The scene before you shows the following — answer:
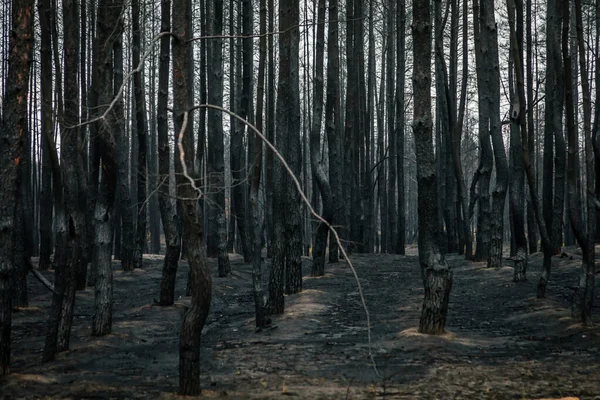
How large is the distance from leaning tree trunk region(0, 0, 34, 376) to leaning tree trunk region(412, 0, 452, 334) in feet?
16.7

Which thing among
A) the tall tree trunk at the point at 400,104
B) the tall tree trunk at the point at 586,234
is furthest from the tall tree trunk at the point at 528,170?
the tall tree trunk at the point at 400,104

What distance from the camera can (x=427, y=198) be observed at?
9.15 m

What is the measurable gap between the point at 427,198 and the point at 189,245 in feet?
13.4

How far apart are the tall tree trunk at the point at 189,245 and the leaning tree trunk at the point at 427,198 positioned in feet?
12.6

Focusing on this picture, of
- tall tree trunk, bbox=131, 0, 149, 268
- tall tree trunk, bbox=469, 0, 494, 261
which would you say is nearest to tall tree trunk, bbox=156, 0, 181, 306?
tall tree trunk, bbox=131, 0, 149, 268

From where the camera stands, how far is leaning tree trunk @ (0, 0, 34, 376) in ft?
23.3

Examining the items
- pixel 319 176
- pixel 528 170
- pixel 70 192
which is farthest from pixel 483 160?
pixel 70 192

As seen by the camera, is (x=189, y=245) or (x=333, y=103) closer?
Result: (x=189, y=245)

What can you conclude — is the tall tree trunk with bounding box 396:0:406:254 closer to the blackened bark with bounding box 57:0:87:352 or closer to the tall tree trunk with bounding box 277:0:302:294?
the tall tree trunk with bounding box 277:0:302:294

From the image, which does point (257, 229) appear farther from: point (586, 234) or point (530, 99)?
point (530, 99)

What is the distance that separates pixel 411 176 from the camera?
58.2m

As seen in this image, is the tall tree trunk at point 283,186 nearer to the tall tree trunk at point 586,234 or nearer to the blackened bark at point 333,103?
the tall tree trunk at point 586,234

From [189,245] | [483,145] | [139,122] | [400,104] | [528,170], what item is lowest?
[189,245]

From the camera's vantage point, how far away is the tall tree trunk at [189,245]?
6.14 meters
